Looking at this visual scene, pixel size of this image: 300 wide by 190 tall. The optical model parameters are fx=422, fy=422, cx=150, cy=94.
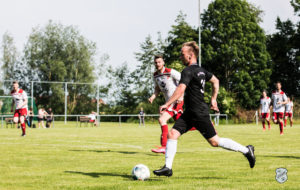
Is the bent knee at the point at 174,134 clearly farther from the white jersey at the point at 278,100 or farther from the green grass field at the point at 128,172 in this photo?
the white jersey at the point at 278,100

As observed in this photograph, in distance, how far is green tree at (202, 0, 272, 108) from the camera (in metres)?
53.2

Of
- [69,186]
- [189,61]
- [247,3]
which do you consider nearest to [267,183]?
[189,61]

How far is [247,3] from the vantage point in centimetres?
5566

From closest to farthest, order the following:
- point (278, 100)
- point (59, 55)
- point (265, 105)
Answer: point (278, 100) < point (265, 105) < point (59, 55)

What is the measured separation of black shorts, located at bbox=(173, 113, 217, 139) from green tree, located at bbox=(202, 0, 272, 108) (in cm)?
4717

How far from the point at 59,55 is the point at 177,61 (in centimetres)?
1893

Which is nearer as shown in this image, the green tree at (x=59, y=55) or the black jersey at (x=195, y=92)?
the black jersey at (x=195, y=92)

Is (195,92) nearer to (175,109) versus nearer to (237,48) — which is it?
(175,109)

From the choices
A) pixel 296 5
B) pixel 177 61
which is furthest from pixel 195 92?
pixel 296 5

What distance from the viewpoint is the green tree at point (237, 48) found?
5316 cm

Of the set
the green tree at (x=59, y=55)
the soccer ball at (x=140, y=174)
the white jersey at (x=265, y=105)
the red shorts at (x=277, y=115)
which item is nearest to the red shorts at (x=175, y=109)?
the soccer ball at (x=140, y=174)

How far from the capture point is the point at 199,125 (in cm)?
614

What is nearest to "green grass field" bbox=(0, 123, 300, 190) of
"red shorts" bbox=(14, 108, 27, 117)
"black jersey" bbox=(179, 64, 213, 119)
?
"black jersey" bbox=(179, 64, 213, 119)

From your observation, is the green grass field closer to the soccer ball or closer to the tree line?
the soccer ball
